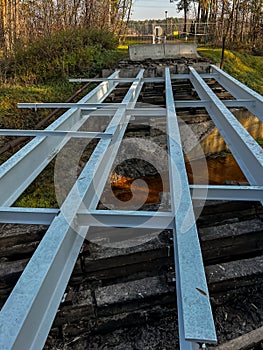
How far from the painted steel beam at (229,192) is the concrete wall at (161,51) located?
7.51 m

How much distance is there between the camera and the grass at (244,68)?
28.5ft

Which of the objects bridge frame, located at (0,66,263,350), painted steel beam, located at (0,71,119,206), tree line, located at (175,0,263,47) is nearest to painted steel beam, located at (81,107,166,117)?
bridge frame, located at (0,66,263,350)

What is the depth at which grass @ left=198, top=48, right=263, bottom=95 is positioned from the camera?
867cm

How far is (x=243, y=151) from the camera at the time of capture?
2467 millimetres

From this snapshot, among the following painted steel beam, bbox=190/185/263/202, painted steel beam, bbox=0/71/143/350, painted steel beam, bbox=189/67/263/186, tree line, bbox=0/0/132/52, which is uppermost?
tree line, bbox=0/0/132/52

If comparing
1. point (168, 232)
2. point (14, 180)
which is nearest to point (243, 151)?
point (168, 232)

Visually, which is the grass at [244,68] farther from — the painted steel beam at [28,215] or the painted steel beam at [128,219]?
the painted steel beam at [28,215]

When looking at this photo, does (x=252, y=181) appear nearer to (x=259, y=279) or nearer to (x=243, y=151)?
(x=243, y=151)

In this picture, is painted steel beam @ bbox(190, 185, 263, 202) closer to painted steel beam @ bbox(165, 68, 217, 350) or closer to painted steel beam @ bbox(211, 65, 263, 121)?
painted steel beam @ bbox(165, 68, 217, 350)

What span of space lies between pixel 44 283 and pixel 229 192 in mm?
1234

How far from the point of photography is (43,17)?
10.6 meters

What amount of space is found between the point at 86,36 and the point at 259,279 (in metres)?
9.49

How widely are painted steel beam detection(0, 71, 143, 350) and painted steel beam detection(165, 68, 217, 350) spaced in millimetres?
509

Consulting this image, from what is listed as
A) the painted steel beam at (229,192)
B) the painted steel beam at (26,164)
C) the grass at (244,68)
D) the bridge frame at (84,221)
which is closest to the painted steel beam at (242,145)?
the bridge frame at (84,221)
